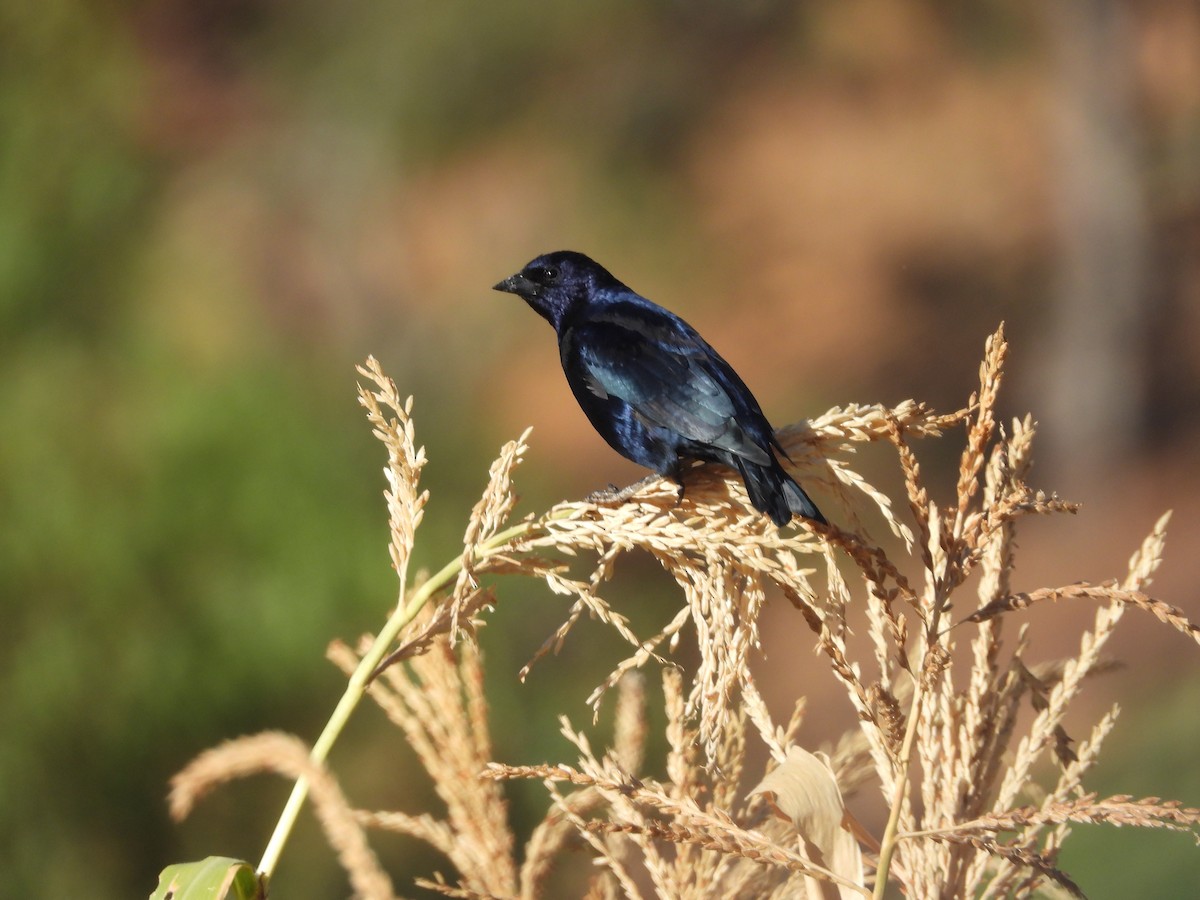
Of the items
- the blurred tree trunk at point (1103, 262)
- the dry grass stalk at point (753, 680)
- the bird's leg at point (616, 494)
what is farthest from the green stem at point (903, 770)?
the blurred tree trunk at point (1103, 262)

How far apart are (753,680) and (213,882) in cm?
43

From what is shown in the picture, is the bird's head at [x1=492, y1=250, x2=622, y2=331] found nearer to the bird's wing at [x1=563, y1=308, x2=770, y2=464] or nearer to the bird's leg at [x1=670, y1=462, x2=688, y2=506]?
the bird's wing at [x1=563, y1=308, x2=770, y2=464]

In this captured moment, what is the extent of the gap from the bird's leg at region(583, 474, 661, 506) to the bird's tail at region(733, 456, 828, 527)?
0.35 ft

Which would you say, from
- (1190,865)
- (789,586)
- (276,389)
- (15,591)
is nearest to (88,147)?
(276,389)

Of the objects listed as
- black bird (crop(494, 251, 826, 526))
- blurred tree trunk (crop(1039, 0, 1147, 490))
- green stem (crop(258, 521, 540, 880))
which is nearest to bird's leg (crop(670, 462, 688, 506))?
black bird (crop(494, 251, 826, 526))

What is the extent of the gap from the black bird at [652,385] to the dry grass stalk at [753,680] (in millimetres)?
230

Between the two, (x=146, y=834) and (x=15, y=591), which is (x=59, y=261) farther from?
(x=146, y=834)

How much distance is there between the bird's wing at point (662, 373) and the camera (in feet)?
4.95

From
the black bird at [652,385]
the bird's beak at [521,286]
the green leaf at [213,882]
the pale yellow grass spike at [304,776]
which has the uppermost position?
the bird's beak at [521,286]

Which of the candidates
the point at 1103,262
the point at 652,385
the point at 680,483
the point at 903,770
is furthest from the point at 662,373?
the point at 1103,262

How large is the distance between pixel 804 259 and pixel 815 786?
26.7 feet

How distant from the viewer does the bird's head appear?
2117 mm

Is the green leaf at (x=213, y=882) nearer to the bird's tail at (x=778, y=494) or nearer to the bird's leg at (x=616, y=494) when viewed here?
the bird's leg at (x=616, y=494)

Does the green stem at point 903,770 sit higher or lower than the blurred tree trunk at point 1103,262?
lower
